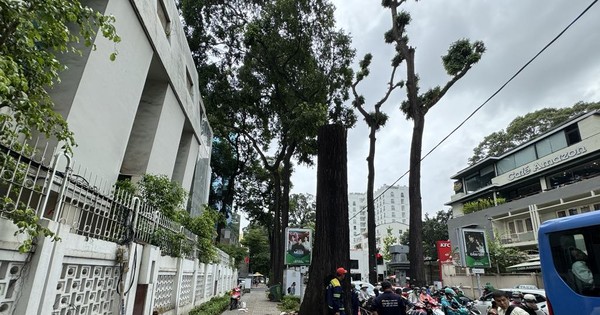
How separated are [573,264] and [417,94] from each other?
11.3 m

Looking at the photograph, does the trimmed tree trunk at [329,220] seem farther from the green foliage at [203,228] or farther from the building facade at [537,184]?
the building facade at [537,184]

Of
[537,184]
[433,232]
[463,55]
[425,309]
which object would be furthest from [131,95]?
[433,232]

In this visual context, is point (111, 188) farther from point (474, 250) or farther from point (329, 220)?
point (474, 250)

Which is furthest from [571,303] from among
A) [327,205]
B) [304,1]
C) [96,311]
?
[304,1]

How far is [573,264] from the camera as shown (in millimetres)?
5109

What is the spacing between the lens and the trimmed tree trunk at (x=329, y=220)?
23.1 ft

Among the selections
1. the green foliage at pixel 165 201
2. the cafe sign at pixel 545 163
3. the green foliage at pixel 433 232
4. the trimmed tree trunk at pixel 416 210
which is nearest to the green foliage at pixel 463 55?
the trimmed tree trunk at pixel 416 210

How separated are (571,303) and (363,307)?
7.47 metres

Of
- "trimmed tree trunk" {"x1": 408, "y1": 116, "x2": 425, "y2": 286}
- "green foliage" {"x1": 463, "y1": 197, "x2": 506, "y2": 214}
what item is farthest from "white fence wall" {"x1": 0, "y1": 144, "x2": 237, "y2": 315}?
"green foliage" {"x1": 463, "y1": 197, "x2": 506, "y2": 214}

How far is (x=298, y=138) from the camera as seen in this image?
19047 millimetres

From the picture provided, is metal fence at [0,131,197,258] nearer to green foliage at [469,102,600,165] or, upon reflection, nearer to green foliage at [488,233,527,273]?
green foliage at [488,233,527,273]

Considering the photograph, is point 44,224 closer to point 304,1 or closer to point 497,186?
point 304,1

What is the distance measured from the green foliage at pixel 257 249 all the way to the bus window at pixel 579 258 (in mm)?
57151

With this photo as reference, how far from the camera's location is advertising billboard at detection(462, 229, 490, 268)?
41.4ft
